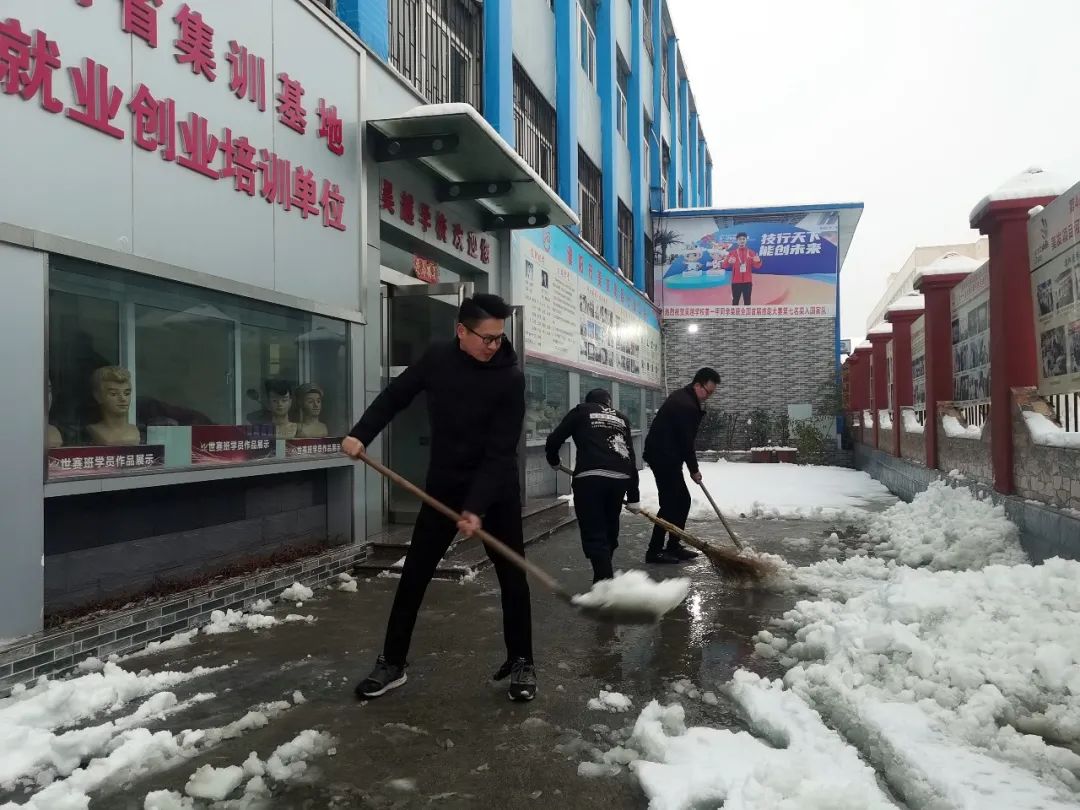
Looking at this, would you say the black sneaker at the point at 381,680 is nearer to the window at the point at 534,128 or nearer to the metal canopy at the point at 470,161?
the metal canopy at the point at 470,161

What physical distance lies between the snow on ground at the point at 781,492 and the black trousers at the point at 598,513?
159 inches

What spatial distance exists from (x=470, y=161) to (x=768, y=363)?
1721cm

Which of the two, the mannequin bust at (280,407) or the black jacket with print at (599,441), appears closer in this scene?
the black jacket with print at (599,441)

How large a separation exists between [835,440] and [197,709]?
66.5 ft

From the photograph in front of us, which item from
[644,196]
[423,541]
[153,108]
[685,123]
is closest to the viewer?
[423,541]

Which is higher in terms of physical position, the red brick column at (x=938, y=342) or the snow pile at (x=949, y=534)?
the red brick column at (x=938, y=342)

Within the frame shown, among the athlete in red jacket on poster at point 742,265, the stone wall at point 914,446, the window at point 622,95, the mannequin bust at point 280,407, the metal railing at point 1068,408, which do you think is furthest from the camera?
the athlete in red jacket on poster at point 742,265

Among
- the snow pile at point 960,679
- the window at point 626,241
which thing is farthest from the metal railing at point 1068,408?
the window at point 626,241

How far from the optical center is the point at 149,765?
2717 millimetres

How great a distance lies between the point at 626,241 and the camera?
20.0 metres

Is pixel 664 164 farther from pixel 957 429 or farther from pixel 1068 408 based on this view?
pixel 1068 408

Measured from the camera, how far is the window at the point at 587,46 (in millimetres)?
15609

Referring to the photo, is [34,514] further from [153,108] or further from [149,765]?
[153,108]

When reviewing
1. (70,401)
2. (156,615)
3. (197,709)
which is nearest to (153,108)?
(70,401)
